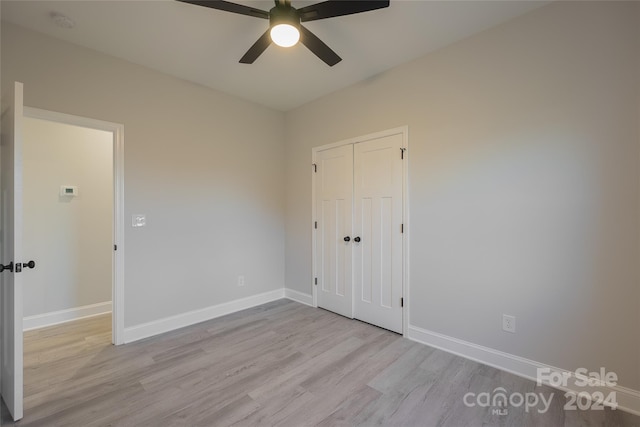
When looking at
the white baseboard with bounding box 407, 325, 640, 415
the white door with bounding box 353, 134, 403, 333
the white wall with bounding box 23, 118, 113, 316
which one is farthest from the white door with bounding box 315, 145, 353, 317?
the white wall with bounding box 23, 118, 113, 316

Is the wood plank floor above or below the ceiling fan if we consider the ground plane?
below

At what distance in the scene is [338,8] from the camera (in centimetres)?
167

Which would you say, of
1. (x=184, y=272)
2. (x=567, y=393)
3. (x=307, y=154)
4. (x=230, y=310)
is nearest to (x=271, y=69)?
(x=307, y=154)

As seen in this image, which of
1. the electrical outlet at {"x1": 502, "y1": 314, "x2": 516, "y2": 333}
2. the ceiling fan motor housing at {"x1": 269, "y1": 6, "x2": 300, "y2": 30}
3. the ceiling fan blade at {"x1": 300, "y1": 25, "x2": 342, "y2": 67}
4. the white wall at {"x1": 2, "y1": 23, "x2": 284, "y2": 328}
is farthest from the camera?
the white wall at {"x1": 2, "y1": 23, "x2": 284, "y2": 328}

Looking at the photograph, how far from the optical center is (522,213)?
6.80 feet

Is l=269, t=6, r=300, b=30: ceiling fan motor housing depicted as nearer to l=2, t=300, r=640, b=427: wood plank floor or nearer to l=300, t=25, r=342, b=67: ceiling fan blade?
l=300, t=25, r=342, b=67: ceiling fan blade

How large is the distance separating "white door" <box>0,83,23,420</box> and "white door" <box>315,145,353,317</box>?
104 inches

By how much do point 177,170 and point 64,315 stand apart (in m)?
Result: 2.21

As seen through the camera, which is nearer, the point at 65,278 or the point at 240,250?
the point at 65,278

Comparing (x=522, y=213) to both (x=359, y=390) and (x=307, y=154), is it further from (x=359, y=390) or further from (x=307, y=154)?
(x=307, y=154)

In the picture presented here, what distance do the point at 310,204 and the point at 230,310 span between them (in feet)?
5.53

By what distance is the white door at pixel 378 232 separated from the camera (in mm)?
2781

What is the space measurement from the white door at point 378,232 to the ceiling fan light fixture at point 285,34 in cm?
140

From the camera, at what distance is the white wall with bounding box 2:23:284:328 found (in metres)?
2.33
